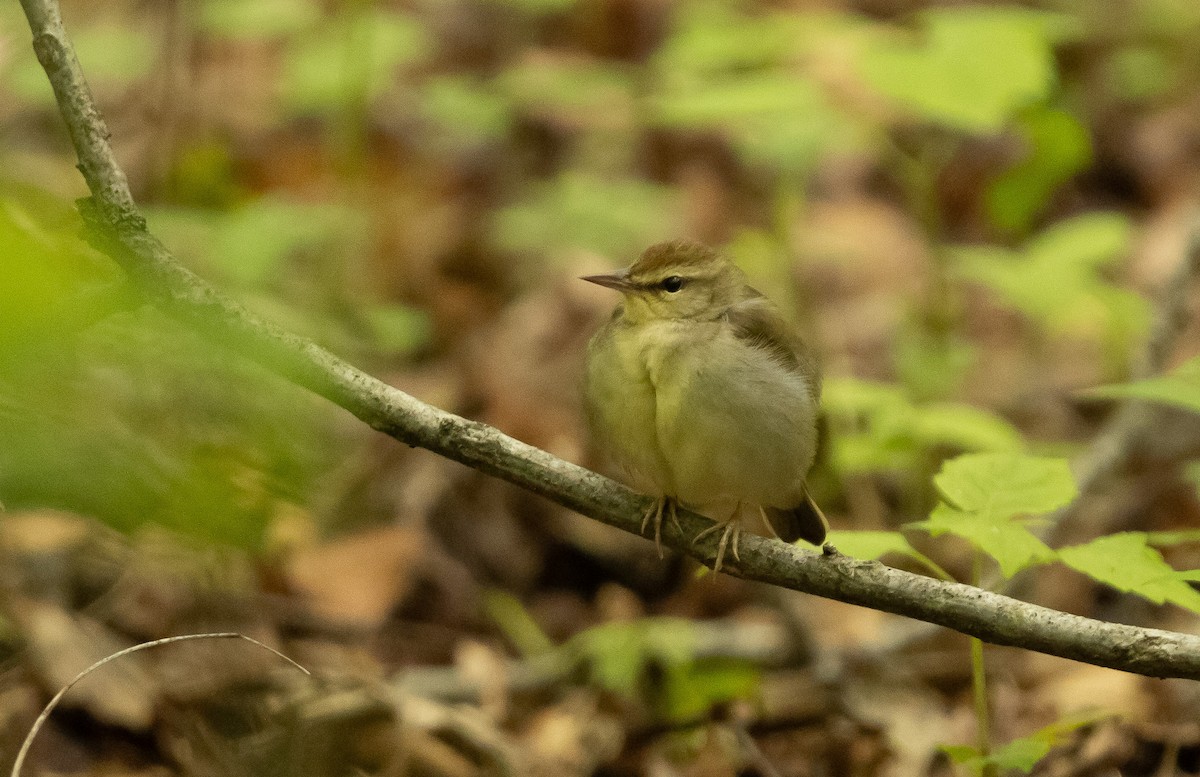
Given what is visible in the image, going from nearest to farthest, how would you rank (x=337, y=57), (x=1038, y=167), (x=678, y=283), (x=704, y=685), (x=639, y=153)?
(x=678, y=283) < (x=704, y=685) < (x=1038, y=167) < (x=337, y=57) < (x=639, y=153)

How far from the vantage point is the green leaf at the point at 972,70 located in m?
4.59

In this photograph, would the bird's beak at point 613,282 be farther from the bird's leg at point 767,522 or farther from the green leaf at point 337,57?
the green leaf at point 337,57

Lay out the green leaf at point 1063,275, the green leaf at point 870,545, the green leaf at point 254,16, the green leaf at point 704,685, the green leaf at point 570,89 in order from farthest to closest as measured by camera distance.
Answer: the green leaf at point 570,89 < the green leaf at point 254,16 < the green leaf at point 1063,275 < the green leaf at point 704,685 < the green leaf at point 870,545

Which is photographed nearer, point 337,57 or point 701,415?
point 701,415

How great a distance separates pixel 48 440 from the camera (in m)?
1.25

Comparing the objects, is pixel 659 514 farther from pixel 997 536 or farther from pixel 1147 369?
pixel 1147 369

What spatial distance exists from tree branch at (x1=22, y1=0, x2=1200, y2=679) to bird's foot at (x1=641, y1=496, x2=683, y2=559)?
367mm

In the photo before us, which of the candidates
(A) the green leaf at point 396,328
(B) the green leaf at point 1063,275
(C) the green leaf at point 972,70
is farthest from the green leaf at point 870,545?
(A) the green leaf at point 396,328

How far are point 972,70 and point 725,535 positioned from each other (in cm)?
257

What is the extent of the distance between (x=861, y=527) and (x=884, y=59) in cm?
188

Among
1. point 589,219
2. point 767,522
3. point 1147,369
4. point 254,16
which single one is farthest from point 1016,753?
point 254,16

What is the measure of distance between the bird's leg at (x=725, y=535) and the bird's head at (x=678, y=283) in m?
0.59

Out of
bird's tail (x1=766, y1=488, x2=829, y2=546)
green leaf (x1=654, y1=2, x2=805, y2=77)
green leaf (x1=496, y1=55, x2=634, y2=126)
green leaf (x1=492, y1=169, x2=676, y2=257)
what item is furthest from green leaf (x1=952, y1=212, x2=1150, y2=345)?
green leaf (x1=496, y1=55, x2=634, y2=126)

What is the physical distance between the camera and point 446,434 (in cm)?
243
